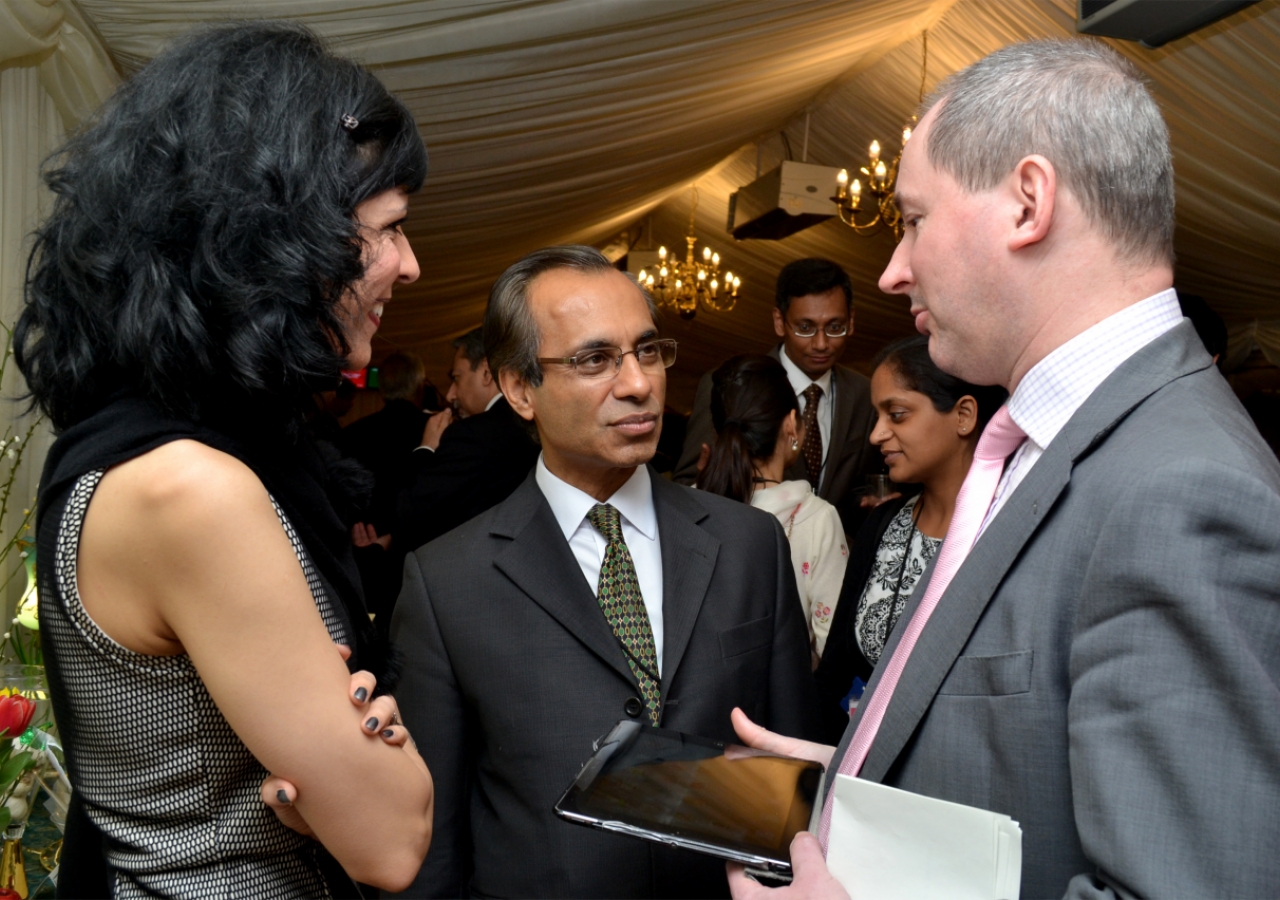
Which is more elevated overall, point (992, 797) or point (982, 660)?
point (982, 660)

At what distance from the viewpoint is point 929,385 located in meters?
2.70

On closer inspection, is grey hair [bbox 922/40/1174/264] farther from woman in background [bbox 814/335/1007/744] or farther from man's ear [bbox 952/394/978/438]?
man's ear [bbox 952/394/978/438]

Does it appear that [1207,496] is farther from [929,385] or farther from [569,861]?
[929,385]

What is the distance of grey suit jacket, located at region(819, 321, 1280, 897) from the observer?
814 millimetres

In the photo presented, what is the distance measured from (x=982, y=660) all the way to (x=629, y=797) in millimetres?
428

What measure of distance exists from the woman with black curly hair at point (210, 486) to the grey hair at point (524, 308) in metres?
0.85

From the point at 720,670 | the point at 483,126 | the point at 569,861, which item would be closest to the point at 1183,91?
the point at 483,126

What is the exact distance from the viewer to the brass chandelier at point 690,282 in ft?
35.1

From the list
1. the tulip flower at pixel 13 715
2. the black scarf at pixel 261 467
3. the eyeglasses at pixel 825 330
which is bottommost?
the eyeglasses at pixel 825 330

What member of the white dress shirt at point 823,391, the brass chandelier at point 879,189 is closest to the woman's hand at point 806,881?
the white dress shirt at point 823,391

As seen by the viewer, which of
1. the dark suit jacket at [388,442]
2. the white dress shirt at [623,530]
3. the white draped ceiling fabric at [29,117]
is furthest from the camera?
the dark suit jacket at [388,442]

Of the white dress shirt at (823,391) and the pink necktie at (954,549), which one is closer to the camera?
the pink necktie at (954,549)

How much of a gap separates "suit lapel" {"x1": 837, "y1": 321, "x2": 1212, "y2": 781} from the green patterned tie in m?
0.65

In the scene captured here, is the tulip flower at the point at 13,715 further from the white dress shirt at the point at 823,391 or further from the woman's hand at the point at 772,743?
the white dress shirt at the point at 823,391
